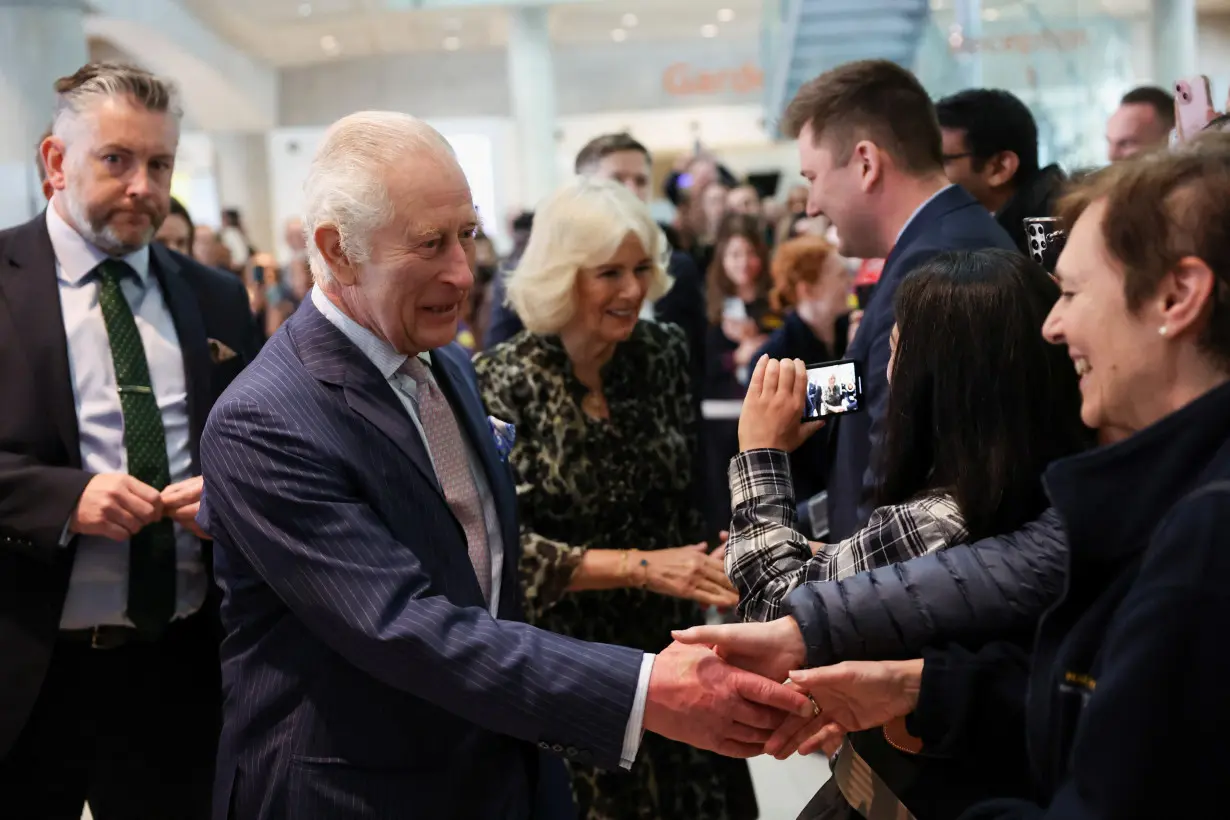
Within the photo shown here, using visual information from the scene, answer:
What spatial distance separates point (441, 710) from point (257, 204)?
1967 centimetres

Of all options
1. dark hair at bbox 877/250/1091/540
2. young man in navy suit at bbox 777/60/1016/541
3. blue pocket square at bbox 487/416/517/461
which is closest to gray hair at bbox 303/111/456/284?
blue pocket square at bbox 487/416/517/461

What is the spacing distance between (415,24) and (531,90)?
2.77m

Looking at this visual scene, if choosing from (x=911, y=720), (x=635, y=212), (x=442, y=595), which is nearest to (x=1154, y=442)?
(x=911, y=720)

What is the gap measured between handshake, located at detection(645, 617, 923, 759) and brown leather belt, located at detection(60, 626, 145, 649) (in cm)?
136

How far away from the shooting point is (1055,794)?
1.26 meters

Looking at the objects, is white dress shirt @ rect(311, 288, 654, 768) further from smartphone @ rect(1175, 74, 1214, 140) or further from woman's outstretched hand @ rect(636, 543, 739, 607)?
smartphone @ rect(1175, 74, 1214, 140)

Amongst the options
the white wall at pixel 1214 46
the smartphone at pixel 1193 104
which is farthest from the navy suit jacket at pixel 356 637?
the white wall at pixel 1214 46

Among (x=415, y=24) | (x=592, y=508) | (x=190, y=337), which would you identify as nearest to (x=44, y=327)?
(x=190, y=337)

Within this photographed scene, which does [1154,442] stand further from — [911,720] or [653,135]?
[653,135]

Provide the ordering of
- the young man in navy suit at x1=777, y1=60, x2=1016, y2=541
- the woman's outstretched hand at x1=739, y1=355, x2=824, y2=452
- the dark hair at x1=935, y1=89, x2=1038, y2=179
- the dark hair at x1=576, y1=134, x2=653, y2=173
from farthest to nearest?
the dark hair at x1=576, y1=134, x2=653, y2=173 → the dark hair at x1=935, y1=89, x2=1038, y2=179 → the young man in navy suit at x1=777, y1=60, x2=1016, y2=541 → the woman's outstretched hand at x1=739, y1=355, x2=824, y2=452

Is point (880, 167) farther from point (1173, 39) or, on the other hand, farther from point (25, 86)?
point (25, 86)

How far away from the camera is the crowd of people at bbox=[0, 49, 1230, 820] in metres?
1.22

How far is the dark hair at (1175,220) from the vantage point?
1.16 metres

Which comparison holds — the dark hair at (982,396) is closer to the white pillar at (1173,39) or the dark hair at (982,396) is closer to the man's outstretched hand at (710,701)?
the man's outstretched hand at (710,701)
